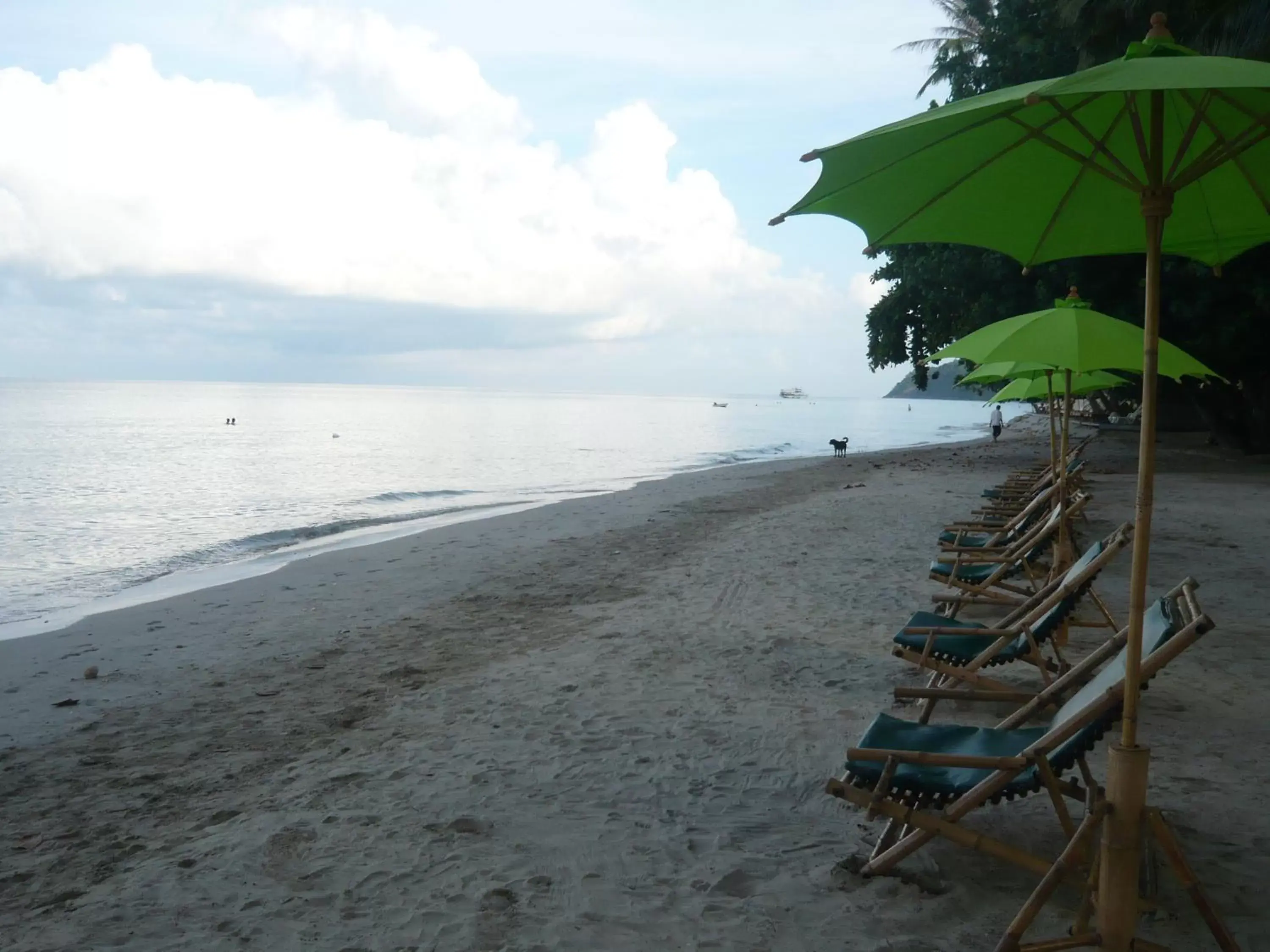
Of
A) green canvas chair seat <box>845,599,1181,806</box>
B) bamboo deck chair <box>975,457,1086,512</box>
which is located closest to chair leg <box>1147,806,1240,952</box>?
green canvas chair seat <box>845,599,1181,806</box>

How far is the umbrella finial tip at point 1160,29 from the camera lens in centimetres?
249

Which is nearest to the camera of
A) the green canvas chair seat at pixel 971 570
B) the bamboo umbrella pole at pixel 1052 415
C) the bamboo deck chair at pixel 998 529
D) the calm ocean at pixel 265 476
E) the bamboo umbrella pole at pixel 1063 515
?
the green canvas chair seat at pixel 971 570

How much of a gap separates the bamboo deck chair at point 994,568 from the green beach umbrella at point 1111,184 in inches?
99.9

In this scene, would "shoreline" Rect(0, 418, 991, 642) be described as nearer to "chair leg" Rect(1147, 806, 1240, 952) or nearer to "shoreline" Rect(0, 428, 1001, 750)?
"shoreline" Rect(0, 428, 1001, 750)

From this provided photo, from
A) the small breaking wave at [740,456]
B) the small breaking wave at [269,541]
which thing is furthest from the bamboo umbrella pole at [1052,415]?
the small breaking wave at [740,456]

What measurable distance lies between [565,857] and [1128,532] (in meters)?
2.85

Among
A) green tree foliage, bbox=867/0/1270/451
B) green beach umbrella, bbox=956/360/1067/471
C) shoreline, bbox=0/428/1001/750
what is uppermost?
green tree foliage, bbox=867/0/1270/451

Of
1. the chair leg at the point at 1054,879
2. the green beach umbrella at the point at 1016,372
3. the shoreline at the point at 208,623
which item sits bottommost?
the shoreline at the point at 208,623

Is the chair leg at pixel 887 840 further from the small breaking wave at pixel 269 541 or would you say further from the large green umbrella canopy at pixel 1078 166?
the small breaking wave at pixel 269 541

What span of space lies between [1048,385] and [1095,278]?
7.90 metres

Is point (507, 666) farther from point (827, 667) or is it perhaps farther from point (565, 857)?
point (565, 857)

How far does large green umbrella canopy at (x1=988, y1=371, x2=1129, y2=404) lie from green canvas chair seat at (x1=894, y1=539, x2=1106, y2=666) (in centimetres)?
591

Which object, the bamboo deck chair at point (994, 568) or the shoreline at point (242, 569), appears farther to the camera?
the shoreline at point (242, 569)

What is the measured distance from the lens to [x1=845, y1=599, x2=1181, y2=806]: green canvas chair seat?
2658 millimetres
